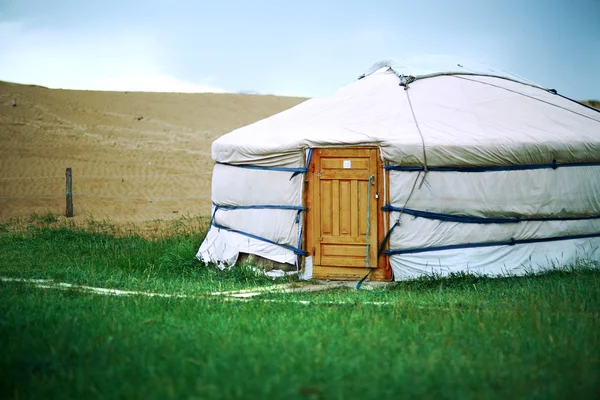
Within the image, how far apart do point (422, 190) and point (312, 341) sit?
319cm

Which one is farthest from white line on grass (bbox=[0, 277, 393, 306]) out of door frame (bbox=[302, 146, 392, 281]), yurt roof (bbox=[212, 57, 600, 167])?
yurt roof (bbox=[212, 57, 600, 167])

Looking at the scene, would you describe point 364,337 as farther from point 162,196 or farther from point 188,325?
point 162,196

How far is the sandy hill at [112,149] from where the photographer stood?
15406 millimetres

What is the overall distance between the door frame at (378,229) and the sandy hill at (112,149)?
6.41 metres

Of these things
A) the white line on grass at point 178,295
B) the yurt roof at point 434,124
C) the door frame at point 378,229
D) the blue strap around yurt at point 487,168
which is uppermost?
the yurt roof at point 434,124

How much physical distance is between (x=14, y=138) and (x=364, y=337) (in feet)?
65.6

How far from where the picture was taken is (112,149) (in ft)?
73.1

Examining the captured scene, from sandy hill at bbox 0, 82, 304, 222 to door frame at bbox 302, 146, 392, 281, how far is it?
21.0 feet

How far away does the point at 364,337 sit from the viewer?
4145 mm

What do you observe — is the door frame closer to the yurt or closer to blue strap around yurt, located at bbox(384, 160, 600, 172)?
the yurt

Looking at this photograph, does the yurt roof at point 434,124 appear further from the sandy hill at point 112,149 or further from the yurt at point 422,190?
the sandy hill at point 112,149

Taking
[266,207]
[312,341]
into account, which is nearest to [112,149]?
[266,207]

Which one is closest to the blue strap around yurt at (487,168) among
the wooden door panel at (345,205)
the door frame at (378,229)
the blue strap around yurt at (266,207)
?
the door frame at (378,229)

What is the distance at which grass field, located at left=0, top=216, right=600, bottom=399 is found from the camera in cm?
317
